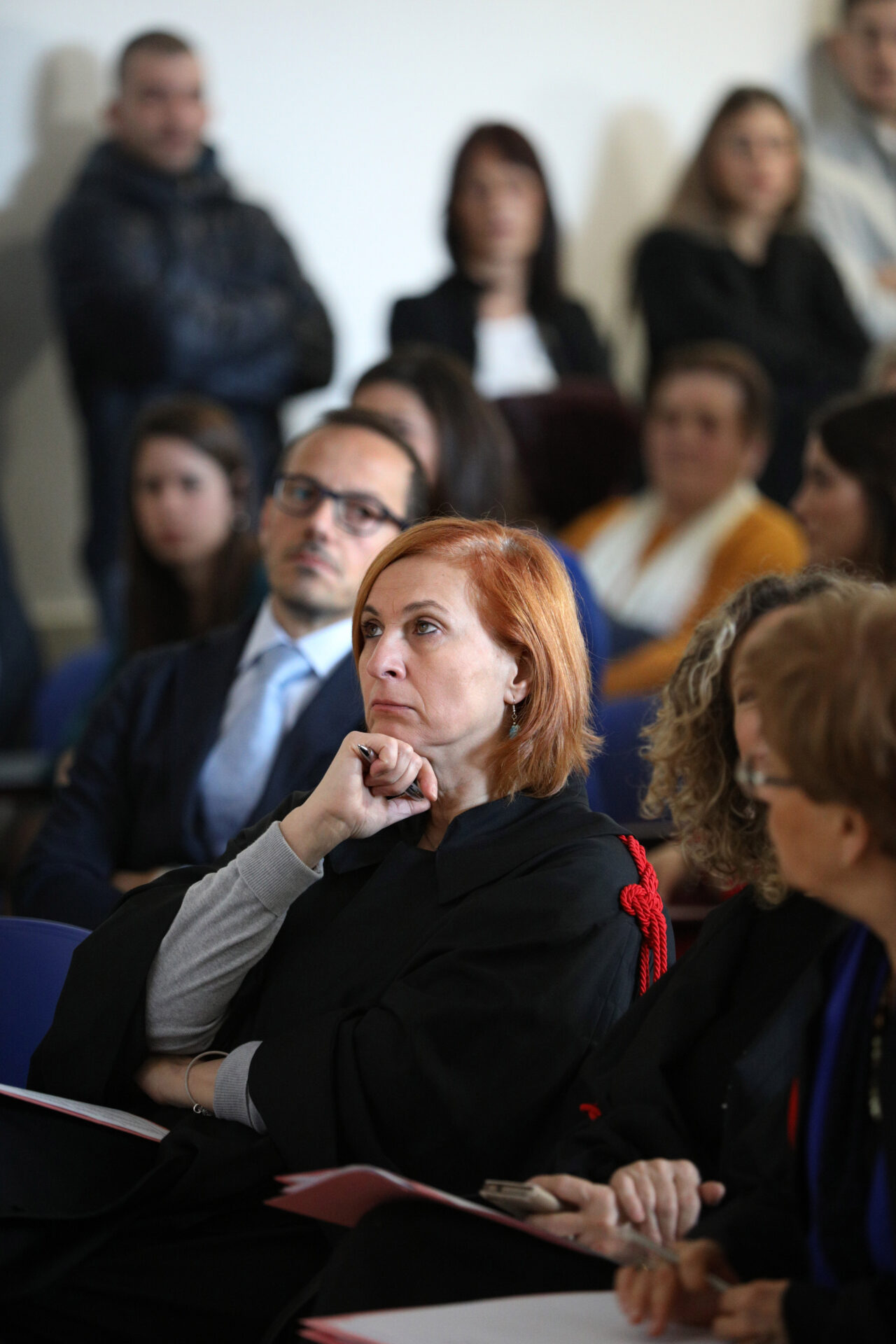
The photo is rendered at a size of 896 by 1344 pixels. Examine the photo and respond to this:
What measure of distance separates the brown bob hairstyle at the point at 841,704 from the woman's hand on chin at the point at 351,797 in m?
0.49

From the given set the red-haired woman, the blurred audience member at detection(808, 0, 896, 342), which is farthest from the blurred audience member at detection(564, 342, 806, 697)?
the red-haired woman

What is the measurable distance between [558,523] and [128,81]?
1.80m

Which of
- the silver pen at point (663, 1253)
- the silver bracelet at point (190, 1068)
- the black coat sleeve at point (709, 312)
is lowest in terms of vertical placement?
the silver bracelet at point (190, 1068)

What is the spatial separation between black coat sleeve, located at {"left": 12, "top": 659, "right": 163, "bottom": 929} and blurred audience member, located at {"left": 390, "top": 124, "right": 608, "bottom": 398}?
7.44 feet

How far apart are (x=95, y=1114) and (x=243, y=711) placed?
832 mm

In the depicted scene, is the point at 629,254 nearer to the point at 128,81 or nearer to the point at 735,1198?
the point at 128,81

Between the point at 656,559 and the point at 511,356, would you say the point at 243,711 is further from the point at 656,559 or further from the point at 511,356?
the point at 511,356

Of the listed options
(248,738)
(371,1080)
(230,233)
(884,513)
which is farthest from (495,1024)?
(230,233)

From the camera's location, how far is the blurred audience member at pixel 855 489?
2389 mm

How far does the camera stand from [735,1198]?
44.6 inches

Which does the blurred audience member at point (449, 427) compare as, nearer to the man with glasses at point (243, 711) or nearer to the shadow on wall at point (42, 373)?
the man with glasses at point (243, 711)

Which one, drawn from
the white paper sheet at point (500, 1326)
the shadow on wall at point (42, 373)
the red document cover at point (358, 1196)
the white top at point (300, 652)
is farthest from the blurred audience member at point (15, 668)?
the white paper sheet at point (500, 1326)

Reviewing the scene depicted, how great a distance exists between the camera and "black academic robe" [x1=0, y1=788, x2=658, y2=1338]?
4.24 ft

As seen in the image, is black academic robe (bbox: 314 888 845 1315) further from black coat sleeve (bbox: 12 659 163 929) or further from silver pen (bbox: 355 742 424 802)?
black coat sleeve (bbox: 12 659 163 929)
